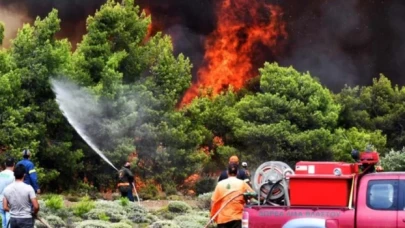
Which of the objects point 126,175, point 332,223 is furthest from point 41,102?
point 332,223

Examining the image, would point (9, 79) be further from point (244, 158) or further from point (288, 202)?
point (288, 202)

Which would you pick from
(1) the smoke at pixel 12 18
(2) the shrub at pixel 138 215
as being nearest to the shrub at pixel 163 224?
(2) the shrub at pixel 138 215

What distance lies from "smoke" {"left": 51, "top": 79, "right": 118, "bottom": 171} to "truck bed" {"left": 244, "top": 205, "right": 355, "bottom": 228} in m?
24.5

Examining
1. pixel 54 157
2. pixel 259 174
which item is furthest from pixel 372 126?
pixel 259 174

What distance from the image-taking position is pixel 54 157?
1455 inches

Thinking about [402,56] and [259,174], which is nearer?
[259,174]

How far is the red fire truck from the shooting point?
12.7m

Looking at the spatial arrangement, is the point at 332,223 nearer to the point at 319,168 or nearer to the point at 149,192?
the point at 319,168

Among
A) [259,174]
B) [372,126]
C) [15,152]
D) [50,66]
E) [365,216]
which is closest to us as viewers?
[365,216]

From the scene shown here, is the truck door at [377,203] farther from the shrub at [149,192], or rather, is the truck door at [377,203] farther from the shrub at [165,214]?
the shrub at [149,192]

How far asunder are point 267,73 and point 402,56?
61.6 ft

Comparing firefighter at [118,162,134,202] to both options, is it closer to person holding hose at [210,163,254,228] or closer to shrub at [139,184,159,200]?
shrub at [139,184,159,200]

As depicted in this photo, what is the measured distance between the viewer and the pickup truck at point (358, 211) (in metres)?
12.7

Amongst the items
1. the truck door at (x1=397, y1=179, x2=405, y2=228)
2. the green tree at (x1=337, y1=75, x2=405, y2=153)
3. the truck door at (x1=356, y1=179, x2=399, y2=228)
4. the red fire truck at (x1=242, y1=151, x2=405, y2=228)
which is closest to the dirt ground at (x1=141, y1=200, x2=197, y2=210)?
the green tree at (x1=337, y1=75, x2=405, y2=153)
